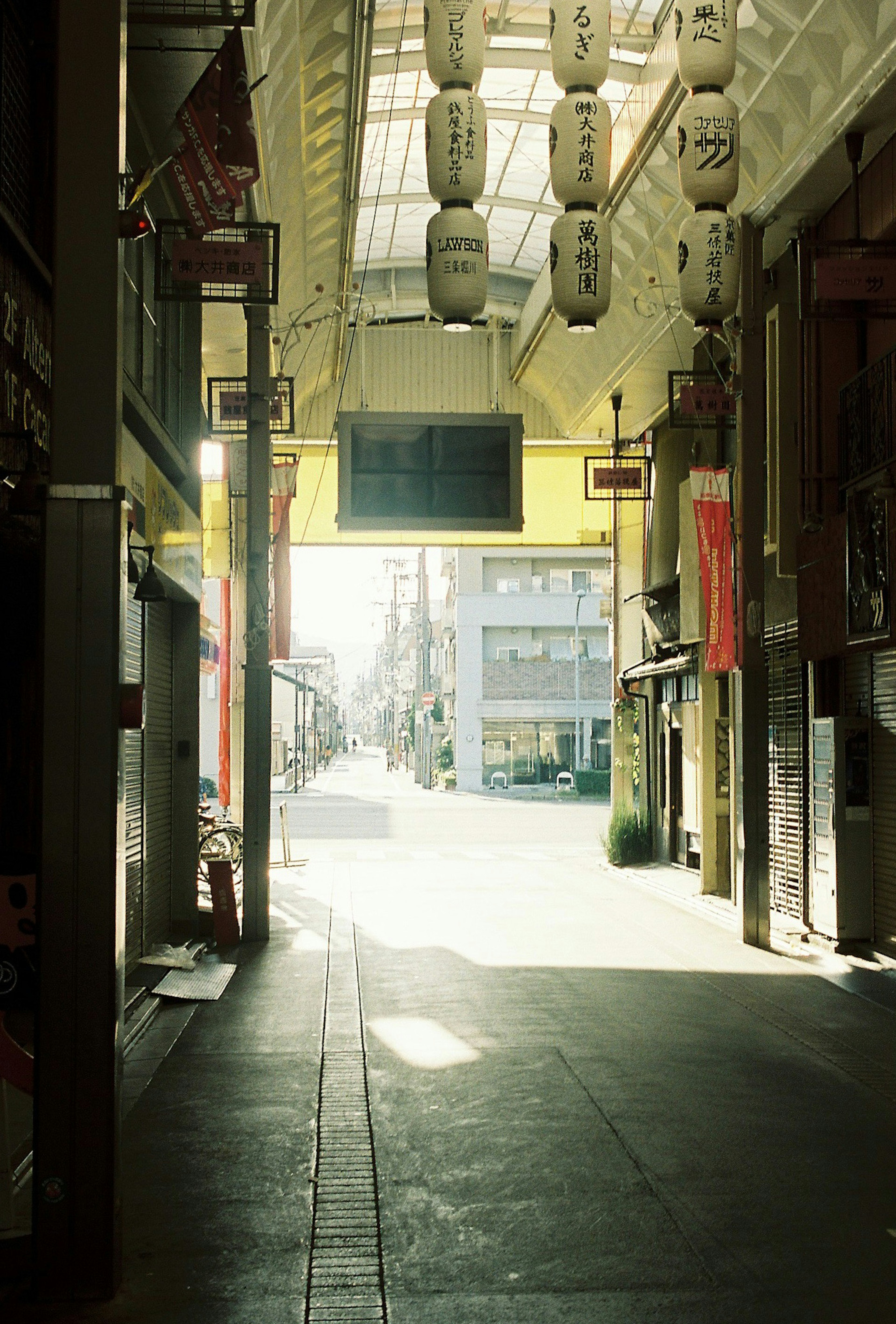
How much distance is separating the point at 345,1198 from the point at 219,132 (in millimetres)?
6211

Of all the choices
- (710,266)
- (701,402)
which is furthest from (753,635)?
(710,266)

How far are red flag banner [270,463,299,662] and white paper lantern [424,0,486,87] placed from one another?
7.96 metres

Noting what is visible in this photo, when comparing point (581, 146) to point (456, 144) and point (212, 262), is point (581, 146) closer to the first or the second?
point (456, 144)

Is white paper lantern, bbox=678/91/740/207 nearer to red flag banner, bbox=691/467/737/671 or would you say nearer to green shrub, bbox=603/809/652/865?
red flag banner, bbox=691/467/737/671

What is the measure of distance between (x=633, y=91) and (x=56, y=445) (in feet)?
37.2

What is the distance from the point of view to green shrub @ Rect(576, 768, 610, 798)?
49.4 metres

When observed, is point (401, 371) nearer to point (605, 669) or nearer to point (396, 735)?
point (605, 669)

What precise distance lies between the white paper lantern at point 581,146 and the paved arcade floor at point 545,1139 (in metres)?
6.45

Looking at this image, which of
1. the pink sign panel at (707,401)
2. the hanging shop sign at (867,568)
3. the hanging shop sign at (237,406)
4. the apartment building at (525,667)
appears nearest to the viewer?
the hanging shop sign at (867,568)

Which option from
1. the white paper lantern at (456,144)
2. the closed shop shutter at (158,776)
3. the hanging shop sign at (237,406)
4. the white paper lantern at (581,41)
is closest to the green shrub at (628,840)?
the hanging shop sign at (237,406)

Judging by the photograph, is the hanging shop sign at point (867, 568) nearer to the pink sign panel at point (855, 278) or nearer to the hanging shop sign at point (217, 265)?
the pink sign panel at point (855, 278)

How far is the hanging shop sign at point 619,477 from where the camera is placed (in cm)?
2075

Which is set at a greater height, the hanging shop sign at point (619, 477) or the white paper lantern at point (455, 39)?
the white paper lantern at point (455, 39)

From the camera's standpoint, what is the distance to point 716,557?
16.3m
